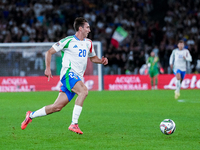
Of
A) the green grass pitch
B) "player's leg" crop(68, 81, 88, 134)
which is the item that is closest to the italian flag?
the green grass pitch

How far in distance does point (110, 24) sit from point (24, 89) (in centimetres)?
868

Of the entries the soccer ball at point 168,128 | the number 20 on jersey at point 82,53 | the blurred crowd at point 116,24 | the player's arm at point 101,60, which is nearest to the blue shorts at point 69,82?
the number 20 on jersey at point 82,53

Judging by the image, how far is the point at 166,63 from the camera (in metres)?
25.4

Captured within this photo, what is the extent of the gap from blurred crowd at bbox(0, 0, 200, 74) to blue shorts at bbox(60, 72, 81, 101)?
16879mm

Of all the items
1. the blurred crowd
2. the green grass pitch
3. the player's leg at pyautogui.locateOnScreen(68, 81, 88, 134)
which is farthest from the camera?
the blurred crowd

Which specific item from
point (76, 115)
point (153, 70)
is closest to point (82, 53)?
point (76, 115)

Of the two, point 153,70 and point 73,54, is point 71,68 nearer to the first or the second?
point 73,54

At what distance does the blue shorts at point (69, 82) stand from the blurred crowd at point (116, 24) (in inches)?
665

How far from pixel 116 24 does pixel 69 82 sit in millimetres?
21009

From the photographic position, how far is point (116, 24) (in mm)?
28031

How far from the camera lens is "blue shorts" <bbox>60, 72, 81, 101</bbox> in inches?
291

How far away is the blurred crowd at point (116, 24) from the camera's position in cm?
2577

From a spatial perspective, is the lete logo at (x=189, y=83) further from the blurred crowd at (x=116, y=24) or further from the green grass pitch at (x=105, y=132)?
the green grass pitch at (x=105, y=132)

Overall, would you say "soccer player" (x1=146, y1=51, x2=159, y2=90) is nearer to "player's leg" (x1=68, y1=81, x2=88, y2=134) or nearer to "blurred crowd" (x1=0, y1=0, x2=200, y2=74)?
"blurred crowd" (x1=0, y1=0, x2=200, y2=74)
